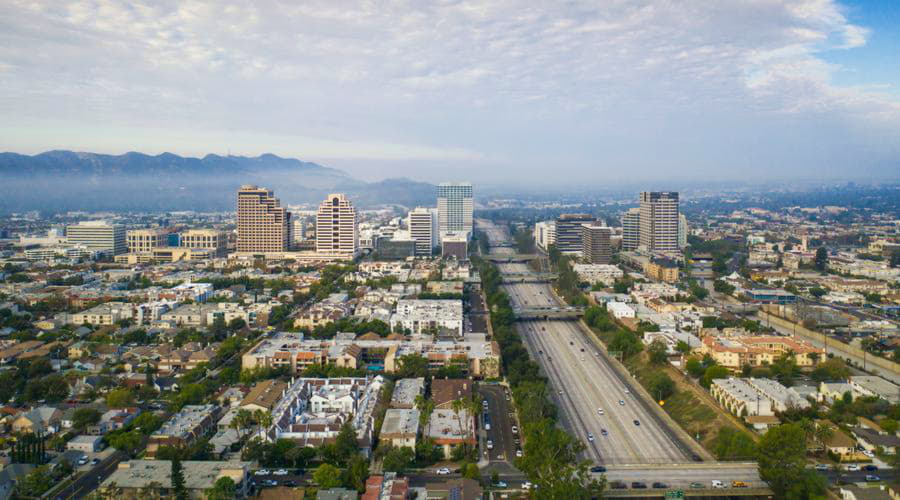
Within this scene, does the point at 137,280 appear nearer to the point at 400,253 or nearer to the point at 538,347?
the point at 400,253

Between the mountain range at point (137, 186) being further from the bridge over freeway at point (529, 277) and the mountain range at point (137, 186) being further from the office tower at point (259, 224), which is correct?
the bridge over freeway at point (529, 277)

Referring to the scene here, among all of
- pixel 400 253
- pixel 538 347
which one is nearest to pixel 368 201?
pixel 400 253

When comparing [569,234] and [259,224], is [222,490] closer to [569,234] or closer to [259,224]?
[259,224]

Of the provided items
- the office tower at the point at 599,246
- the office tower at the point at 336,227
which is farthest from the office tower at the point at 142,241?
the office tower at the point at 599,246

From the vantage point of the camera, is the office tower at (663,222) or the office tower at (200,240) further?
the office tower at (200,240)

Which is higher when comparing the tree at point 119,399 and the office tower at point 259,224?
the office tower at point 259,224

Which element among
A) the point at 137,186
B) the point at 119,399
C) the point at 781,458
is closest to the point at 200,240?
the point at 119,399

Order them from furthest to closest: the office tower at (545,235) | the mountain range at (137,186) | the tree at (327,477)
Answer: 1. the mountain range at (137,186)
2. the office tower at (545,235)
3. the tree at (327,477)

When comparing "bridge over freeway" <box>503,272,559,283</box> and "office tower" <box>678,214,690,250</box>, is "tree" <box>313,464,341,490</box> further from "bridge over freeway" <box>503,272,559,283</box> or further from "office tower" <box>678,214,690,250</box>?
"office tower" <box>678,214,690,250</box>
